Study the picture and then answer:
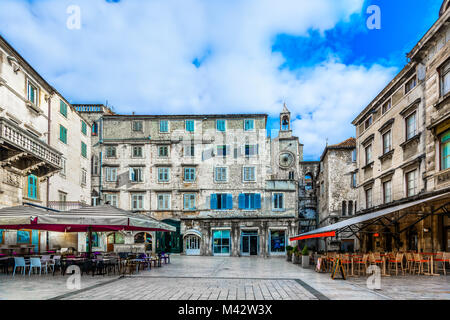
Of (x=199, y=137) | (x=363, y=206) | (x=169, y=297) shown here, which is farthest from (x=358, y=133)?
(x=169, y=297)

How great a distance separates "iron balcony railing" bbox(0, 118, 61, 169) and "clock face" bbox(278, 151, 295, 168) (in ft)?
112

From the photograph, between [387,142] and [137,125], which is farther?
[137,125]

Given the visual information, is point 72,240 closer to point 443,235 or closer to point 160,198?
point 160,198

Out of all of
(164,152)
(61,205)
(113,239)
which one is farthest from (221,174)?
(61,205)

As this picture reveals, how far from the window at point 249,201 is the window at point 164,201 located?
6906 mm

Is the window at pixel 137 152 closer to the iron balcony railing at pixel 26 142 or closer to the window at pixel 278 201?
the window at pixel 278 201

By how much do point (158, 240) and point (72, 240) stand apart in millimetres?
9722

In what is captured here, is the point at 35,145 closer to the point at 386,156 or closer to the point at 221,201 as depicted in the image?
the point at 221,201

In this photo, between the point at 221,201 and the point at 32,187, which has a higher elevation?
the point at 32,187

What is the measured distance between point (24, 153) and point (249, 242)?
74.1ft

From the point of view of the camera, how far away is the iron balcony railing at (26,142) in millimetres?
18203

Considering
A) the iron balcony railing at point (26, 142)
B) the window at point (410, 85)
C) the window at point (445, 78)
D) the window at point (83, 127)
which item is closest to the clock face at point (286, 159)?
the window at point (83, 127)

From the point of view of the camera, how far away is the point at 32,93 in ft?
78.2

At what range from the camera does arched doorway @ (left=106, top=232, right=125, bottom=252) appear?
3650 centimetres
